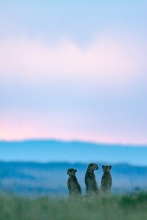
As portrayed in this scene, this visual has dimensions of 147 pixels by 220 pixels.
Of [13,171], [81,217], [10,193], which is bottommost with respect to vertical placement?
[81,217]

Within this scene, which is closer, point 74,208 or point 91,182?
point 74,208

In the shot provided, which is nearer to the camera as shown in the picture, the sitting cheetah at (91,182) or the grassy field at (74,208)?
the grassy field at (74,208)

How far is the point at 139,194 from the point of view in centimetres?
1862

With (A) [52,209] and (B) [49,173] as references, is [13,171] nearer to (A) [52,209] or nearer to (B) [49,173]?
(B) [49,173]

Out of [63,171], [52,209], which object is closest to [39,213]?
[52,209]

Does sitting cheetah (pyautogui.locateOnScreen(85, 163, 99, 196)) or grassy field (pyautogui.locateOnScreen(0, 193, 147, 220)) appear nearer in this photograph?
grassy field (pyautogui.locateOnScreen(0, 193, 147, 220))

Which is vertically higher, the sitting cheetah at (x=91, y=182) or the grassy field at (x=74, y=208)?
the sitting cheetah at (x=91, y=182)

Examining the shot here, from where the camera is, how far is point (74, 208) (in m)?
16.8

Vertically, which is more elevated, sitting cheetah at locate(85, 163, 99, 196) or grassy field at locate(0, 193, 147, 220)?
sitting cheetah at locate(85, 163, 99, 196)

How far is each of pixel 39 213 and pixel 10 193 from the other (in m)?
3.11

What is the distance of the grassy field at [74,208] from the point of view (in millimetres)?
16016

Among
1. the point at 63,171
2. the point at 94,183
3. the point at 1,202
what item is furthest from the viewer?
the point at 63,171

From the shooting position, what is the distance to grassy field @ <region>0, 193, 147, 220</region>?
16016mm

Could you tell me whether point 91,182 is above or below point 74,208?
above
